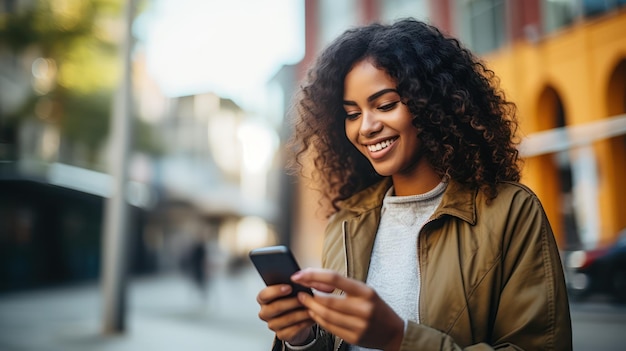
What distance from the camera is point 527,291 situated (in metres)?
1.26

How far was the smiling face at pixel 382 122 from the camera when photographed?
58.6 inches

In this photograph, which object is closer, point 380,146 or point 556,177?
point 380,146

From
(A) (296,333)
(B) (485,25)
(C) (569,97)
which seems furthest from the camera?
(B) (485,25)

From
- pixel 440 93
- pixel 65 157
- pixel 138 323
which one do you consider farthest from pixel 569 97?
pixel 65 157

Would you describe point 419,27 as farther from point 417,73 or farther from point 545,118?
point 545,118

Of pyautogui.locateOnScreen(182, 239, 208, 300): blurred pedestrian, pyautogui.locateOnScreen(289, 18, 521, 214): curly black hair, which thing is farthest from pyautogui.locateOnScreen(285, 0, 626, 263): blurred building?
pyautogui.locateOnScreen(182, 239, 208, 300): blurred pedestrian

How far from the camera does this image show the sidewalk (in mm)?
7152

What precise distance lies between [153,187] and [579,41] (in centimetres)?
2401

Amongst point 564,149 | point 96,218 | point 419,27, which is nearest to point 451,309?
point 419,27

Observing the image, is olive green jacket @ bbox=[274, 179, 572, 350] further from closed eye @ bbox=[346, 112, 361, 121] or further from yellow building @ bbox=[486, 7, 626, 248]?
yellow building @ bbox=[486, 7, 626, 248]

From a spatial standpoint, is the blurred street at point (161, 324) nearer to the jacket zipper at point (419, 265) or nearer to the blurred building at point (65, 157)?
the blurred building at point (65, 157)

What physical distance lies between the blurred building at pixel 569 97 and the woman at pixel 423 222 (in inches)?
56.7

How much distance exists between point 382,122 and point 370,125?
0.03 m

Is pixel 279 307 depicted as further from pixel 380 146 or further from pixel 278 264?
pixel 380 146
